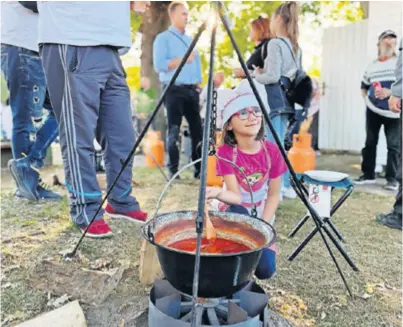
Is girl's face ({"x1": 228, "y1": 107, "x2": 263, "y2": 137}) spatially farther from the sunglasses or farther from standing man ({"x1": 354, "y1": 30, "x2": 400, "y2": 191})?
standing man ({"x1": 354, "y1": 30, "x2": 400, "y2": 191})

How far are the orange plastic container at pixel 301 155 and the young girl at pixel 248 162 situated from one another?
2.89m

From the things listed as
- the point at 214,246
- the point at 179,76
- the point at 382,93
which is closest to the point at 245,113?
the point at 214,246

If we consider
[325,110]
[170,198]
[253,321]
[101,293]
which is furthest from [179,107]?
[325,110]

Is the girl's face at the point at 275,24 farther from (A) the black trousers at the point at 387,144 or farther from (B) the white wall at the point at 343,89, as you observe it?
(B) the white wall at the point at 343,89

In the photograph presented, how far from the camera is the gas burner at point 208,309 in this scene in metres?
1.58

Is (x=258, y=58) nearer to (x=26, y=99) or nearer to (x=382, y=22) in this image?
(x=26, y=99)

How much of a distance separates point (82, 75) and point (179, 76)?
2.17 m

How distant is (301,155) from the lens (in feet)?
17.1

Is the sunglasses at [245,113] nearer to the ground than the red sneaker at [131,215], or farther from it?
farther from it

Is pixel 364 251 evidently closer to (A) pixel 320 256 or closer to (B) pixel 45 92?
(A) pixel 320 256

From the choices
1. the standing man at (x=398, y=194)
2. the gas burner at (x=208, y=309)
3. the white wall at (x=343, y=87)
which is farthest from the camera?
the white wall at (x=343, y=87)

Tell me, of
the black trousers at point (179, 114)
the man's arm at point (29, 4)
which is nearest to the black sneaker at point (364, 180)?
the black trousers at point (179, 114)

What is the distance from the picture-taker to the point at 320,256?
9.12 feet

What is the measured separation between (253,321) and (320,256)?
133 cm
